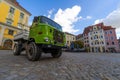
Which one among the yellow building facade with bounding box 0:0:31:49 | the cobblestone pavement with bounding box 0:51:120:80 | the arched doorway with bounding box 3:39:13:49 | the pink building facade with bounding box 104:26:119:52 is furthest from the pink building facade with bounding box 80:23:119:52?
the cobblestone pavement with bounding box 0:51:120:80

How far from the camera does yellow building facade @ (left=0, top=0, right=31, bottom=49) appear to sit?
61.1 feet

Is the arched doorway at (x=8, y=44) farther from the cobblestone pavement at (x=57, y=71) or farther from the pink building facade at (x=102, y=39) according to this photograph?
the pink building facade at (x=102, y=39)

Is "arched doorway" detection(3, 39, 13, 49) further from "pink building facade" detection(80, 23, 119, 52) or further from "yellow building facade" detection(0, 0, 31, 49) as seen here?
"pink building facade" detection(80, 23, 119, 52)

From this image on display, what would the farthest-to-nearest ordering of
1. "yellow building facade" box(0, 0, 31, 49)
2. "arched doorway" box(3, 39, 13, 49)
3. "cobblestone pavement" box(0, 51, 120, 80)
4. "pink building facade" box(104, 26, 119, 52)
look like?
"pink building facade" box(104, 26, 119, 52) < "arched doorway" box(3, 39, 13, 49) < "yellow building facade" box(0, 0, 31, 49) < "cobblestone pavement" box(0, 51, 120, 80)

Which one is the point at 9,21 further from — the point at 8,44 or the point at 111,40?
the point at 111,40

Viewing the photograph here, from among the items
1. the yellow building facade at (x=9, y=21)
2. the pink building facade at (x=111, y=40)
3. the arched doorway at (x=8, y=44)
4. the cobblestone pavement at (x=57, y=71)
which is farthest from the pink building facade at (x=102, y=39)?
the cobblestone pavement at (x=57, y=71)

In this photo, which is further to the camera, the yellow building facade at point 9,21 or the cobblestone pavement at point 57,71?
the yellow building facade at point 9,21

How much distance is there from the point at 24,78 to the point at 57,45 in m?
3.10

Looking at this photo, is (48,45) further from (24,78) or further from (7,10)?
(7,10)

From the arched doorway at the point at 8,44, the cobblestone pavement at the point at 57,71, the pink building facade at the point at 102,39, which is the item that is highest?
the pink building facade at the point at 102,39

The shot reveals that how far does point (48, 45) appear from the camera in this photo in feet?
14.3

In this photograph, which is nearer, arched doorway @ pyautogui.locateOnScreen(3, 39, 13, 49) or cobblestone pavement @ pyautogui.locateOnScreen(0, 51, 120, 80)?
cobblestone pavement @ pyautogui.locateOnScreen(0, 51, 120, 80)

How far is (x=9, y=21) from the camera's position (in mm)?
21016

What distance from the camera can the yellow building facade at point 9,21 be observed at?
1862 centimetres
